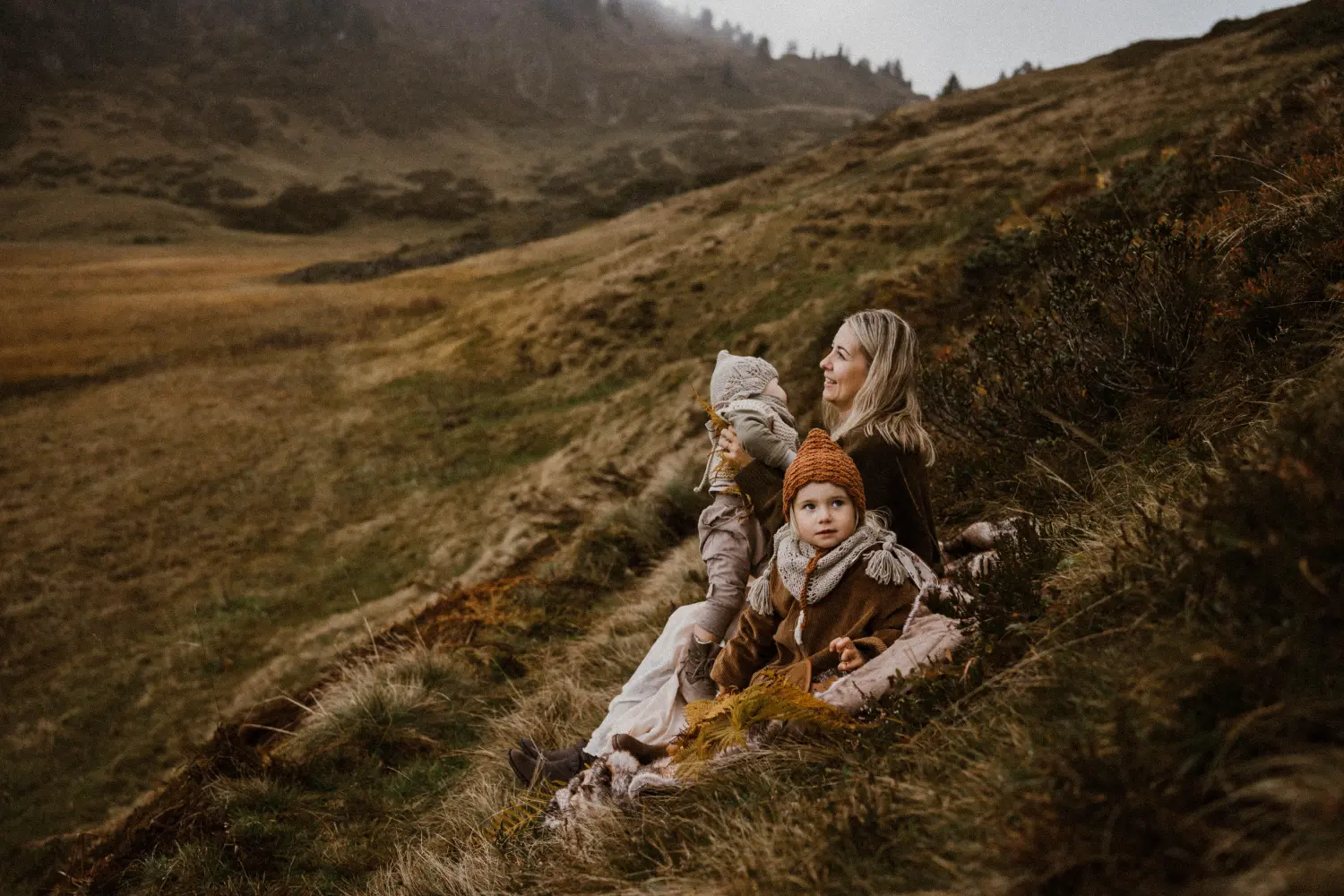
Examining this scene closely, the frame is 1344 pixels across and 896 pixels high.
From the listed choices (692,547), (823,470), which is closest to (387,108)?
(692,547)

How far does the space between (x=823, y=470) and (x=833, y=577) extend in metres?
0.45

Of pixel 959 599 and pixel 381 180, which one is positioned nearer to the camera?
pixel 959 599

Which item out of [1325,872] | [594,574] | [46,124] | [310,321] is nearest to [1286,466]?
[1325,872]

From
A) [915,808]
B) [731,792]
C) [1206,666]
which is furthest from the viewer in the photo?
[731,792]

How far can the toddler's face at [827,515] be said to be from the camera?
9.19ft

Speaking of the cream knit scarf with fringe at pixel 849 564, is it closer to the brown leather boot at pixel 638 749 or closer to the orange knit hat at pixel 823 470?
the orange knit hat at pixel 823 470

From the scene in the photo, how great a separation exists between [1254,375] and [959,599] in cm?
182

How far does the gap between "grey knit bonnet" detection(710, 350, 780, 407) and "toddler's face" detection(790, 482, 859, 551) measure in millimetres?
1207

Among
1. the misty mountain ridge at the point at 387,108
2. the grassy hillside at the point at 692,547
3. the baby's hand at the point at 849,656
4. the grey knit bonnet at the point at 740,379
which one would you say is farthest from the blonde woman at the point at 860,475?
the misty mountain ridge at the point at 387,108

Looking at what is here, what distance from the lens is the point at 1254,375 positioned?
300cm

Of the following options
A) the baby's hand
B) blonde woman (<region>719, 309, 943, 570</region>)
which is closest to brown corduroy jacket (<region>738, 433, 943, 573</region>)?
blonde woman (<region>719, 309, 943, 570</region>)

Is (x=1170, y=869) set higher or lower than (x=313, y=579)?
higher

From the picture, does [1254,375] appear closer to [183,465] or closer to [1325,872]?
[1325,872]

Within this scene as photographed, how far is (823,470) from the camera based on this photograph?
279cm
